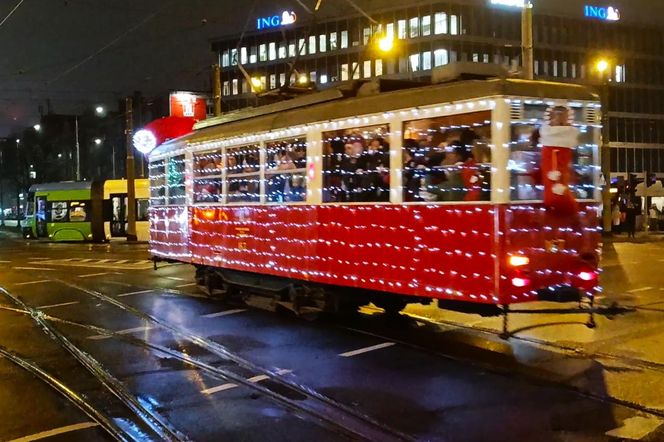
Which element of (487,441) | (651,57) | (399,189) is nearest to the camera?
(487,441)

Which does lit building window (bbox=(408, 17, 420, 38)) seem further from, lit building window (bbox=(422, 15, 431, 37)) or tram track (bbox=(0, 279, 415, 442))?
tram track (bbox=(0, 279, 415, 442))

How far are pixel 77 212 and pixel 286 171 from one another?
1159 inches

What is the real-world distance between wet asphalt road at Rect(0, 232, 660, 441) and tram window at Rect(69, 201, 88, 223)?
25.9 meters

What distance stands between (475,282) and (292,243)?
11.6 feet

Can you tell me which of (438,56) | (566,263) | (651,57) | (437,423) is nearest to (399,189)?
(566,263)

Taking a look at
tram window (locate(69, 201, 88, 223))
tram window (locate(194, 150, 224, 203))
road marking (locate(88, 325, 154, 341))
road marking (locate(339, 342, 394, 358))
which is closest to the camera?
road marking (locate(339, 342, 394, 358))

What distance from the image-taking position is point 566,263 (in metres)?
8.29

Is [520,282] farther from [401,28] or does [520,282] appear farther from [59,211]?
[401,28]

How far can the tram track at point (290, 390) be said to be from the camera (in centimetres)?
593

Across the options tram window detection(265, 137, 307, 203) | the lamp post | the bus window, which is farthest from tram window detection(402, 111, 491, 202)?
the bus window

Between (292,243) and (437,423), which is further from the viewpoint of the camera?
(292,243)

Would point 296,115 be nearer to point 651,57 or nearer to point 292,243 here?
point 292,243

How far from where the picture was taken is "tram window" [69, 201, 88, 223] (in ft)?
122

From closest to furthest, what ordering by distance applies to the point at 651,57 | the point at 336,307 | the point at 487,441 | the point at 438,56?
the point at 487,441 → the point at 336,307 → the point at 438,56 → the point at 651,57
